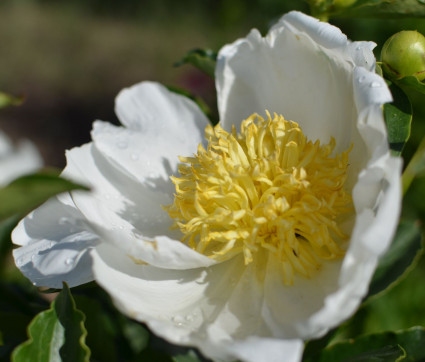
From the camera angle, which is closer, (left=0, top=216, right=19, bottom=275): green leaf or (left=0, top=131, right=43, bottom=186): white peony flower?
(left=0, top=216, right=19, bottom=275): green leaf

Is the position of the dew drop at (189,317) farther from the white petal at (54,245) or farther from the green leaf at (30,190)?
the green leaf at (30,190)

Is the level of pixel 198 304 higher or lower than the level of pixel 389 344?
higher

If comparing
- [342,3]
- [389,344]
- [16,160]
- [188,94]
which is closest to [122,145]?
[188,94]

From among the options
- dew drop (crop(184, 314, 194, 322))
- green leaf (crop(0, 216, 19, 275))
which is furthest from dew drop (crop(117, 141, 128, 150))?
dew drop (crop(184, 314, 194, 322))

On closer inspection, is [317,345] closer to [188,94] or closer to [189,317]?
[189,317]

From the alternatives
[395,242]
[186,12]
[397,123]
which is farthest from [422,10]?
[186,12]

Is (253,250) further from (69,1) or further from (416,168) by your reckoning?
(69,1)

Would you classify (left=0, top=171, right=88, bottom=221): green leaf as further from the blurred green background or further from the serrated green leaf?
the blurred green background

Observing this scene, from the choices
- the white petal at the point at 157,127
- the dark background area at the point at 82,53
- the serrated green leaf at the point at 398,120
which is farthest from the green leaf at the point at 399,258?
the dark background area at the point at 82,53
